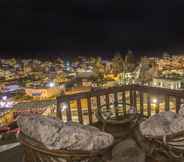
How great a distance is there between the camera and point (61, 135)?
1.51m

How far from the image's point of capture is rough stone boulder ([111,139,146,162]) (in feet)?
7.64

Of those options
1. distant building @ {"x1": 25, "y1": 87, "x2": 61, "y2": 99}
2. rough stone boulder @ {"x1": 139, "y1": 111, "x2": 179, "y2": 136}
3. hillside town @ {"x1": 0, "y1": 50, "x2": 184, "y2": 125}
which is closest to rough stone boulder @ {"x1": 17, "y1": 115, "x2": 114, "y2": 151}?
rough stone boulder @ {"x1": 139, "y1": 111, "x2": 179, "y2": 136}

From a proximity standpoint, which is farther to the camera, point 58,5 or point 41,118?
point 58,5

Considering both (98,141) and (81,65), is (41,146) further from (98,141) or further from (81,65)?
(81,65)

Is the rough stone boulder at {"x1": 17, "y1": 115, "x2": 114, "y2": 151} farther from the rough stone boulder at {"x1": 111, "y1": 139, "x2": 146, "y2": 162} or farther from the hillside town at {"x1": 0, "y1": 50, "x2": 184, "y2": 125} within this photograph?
the hillside town at {"x1": 0, "y1": 50, "x2": 184, "y2": 125}

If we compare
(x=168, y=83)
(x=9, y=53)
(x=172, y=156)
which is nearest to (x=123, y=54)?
(x=168, y=83)

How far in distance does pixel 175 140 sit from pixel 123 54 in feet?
71.1

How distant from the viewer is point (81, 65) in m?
34.3

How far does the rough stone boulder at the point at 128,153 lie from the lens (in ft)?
7.64

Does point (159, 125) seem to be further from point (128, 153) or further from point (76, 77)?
point (76, 77)

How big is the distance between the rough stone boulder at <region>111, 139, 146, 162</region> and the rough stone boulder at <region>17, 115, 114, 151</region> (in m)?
0.81

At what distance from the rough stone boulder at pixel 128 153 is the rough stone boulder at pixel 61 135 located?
81 centimetres

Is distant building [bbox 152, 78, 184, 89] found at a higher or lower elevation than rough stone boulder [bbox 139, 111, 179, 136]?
lower

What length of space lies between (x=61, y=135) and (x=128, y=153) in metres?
1.21
